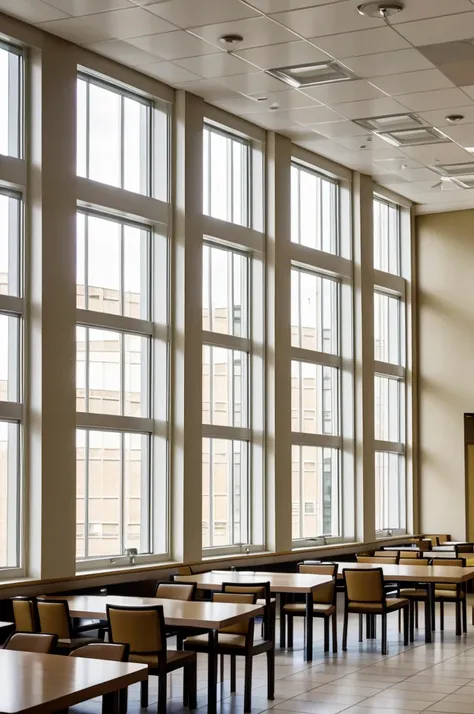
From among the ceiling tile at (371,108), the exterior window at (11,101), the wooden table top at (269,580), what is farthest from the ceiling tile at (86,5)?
the wooden table top at (269,580)

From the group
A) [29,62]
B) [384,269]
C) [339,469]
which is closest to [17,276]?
[29,62]

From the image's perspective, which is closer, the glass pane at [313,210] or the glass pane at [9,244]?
the glass pane at [9,244]

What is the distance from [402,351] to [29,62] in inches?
367

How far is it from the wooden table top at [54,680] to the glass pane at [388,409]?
1168 cm

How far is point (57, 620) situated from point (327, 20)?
18.7 feet

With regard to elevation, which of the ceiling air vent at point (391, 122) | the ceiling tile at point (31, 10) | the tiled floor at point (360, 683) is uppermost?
the ceiling air vent at point (391, 122)

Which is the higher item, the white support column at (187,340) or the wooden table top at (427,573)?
the white support column at (187,340)

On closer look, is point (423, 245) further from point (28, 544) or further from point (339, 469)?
point (28, 544)

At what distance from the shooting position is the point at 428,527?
17391 millimetres

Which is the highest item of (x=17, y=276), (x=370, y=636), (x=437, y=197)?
(x=437, y=197)

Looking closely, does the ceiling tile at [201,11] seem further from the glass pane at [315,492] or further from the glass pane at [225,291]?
the glass pane at [315,492]

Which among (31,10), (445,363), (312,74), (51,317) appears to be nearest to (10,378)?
(51,317)

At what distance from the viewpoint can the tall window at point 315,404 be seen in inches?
569

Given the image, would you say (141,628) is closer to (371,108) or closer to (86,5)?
(86,5)
